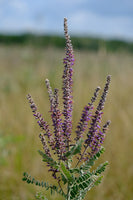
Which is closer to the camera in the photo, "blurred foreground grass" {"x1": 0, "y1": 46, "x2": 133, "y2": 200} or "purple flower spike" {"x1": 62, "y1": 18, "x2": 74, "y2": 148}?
"purple flower spike" {"x1": 62, "y1": 18, "x2": 74, "y2": 148}

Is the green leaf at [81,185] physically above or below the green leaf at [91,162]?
below

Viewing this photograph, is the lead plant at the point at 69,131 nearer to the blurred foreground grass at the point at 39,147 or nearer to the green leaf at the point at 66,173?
the green leaf at the point at 66,173

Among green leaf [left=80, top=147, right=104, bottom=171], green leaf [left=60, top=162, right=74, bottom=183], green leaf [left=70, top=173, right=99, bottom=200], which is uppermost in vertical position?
green leaf [left=80, top=147, right=104, bottom=171]

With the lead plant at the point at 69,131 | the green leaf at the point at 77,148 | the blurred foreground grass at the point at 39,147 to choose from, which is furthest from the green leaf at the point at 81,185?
the blurred foreground grass at the point at 39,147

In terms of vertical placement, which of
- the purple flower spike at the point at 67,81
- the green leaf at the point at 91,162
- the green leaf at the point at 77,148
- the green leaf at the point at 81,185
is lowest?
the green leaf at the point at 81,185

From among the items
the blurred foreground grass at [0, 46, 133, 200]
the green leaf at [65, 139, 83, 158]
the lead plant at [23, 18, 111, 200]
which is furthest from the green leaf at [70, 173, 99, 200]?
the blurred foreground grass at [0, 46, 133, 200]

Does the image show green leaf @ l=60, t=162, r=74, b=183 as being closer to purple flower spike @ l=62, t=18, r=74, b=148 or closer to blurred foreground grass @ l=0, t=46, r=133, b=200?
purple flower spike @ l=62, t=18, r=74, b=148

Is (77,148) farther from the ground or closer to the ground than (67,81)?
closer to the ground

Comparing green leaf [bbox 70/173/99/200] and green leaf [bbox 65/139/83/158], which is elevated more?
green leaf [bbox 65/139/83/158]

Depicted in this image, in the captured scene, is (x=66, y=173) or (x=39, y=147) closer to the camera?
(x=66, y=173)

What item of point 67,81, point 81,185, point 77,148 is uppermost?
point 67,81

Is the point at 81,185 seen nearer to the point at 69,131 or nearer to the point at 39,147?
the point at 69,131

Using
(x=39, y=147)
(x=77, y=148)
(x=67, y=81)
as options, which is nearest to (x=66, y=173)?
(x=77, y=148)

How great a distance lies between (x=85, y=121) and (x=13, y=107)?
210 inches
